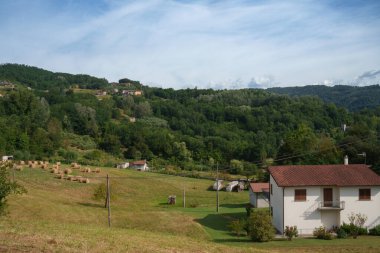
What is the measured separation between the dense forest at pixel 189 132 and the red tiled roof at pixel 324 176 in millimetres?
9621

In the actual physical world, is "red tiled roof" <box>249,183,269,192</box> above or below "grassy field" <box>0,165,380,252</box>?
above

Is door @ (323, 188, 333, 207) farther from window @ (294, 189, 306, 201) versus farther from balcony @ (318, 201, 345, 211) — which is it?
window @ (294, 189, 306, 201)

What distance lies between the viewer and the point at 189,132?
14638 centimetres

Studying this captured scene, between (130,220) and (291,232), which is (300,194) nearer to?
(291,232)

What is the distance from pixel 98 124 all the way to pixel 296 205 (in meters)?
105

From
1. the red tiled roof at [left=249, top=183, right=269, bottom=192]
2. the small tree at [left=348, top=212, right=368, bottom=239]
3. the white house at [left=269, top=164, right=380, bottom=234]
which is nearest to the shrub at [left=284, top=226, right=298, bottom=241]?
the white house at [left=269, top=164, right=380, bottom=234]

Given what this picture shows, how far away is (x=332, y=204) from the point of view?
39.7 meters

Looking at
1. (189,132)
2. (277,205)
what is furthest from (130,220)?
(189,132)

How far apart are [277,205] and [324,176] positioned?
16.3 feet

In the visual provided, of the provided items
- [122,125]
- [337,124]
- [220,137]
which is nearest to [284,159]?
[220,137]

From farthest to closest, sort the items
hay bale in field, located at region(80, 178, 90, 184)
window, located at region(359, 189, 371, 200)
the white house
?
1. hay bale in field, located at region(80, 178, 90, 184)
2. window, located at region(359, 189, 371, 200)
3. the white house

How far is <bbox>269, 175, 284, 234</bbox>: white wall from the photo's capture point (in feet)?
130

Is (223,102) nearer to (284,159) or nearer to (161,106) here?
(161,106)

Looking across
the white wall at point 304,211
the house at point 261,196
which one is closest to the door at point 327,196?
the white wall at point 304,211
